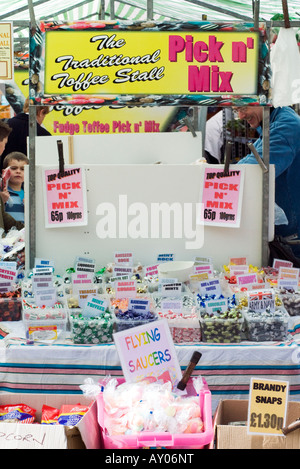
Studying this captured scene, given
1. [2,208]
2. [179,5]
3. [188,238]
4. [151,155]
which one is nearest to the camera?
[188,238]

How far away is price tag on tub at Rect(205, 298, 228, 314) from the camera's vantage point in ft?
11.2

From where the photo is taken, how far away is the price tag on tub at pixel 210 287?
12.1 ft

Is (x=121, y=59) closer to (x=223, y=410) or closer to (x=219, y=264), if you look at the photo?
(x=219, y=264)

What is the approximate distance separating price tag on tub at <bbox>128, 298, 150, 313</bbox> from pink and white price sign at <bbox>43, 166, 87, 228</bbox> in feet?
3.27

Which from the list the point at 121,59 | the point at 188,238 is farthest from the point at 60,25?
the point at 188,238

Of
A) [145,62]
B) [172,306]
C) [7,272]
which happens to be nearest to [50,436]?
[172,306]

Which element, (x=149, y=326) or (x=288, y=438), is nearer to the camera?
(x=288, y=438)

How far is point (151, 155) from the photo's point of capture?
6.45 meters

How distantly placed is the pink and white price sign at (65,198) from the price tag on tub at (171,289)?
0.84 m

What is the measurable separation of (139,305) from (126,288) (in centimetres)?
23

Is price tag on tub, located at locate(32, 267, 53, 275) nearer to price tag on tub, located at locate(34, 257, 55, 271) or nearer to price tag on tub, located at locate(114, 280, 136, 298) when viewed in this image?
price tag on tub, located at locate(34, 257, 55, 271)

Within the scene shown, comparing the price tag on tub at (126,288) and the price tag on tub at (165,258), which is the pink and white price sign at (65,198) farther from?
the price tag on tub at (126,288)

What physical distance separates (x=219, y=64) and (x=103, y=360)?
185 cm

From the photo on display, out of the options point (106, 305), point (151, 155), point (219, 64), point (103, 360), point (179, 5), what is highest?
point (179, 5)
